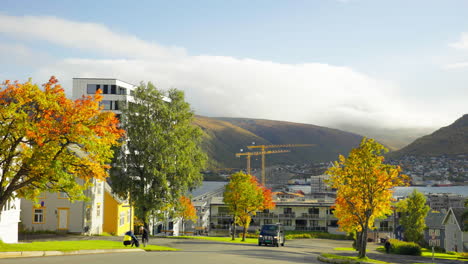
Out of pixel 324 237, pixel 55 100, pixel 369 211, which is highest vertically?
pixel 55 100

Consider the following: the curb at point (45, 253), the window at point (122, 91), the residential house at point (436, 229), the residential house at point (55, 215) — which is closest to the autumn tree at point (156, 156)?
Result: the residential house at point (55, 215)

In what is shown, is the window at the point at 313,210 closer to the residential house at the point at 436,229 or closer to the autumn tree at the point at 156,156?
the residential house at the point at 436,229

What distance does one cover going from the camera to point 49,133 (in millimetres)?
27156

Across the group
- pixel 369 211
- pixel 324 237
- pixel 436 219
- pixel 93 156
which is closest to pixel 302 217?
pixel 324 237

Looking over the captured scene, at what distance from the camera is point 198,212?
5827 inches

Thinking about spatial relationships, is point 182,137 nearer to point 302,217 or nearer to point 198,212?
point 302,217

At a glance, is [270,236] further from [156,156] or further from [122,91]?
[122,91]

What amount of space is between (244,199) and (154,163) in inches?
743

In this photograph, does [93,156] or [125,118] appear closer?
[93,156]

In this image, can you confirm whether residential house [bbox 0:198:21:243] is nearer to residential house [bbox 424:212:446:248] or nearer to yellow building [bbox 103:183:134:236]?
yellow building [bbox 103:183:134:236]

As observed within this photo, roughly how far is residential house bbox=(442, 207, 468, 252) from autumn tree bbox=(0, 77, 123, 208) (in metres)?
71.7

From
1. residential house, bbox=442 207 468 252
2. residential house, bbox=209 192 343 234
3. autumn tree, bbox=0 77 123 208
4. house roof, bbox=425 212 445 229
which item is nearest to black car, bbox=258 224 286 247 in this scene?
autumn tree, bbox=0 77 123 208

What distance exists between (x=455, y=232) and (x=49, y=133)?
7994 cm

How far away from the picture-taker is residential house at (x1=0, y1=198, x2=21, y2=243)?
127 feet
